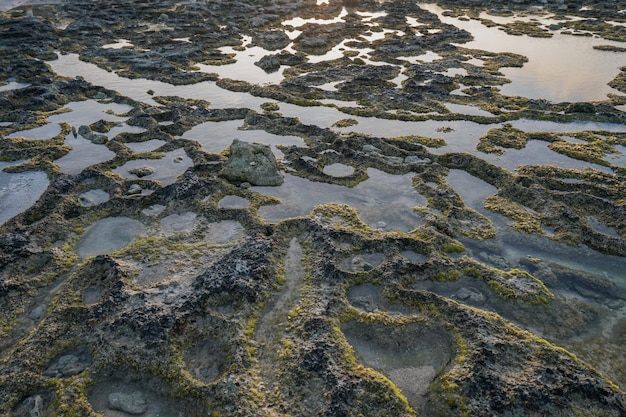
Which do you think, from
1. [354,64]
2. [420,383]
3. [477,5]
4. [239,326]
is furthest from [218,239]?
[477,5]

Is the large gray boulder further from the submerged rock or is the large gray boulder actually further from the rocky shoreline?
the submerged rock

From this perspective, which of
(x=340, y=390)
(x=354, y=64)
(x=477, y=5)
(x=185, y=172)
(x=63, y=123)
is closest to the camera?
(x=340, y=390)

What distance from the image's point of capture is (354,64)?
29188 mm

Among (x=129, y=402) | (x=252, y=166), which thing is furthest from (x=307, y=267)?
(x=252, y=166)

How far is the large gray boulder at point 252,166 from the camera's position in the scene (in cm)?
1495

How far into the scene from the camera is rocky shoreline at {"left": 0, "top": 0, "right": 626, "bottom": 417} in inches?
305

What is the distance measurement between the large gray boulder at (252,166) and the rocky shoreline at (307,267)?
62mm

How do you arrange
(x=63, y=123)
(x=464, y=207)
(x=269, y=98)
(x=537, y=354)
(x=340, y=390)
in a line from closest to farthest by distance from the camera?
1. (x=340, y=390)
2. (x=537, y=354)
3. (x=464, y=207)
4. (x=63, y=123)
5. (x=269, y=98)

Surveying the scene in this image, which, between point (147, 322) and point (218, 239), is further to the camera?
point (218, 239)

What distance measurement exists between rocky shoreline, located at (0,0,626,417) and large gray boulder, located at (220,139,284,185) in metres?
0.06

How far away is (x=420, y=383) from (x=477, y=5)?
59901mm

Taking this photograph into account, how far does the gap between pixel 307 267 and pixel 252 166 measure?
5.67 m

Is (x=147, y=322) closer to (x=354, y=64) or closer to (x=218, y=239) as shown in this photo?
(x=218, y=239)

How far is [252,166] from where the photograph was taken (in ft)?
49.4
